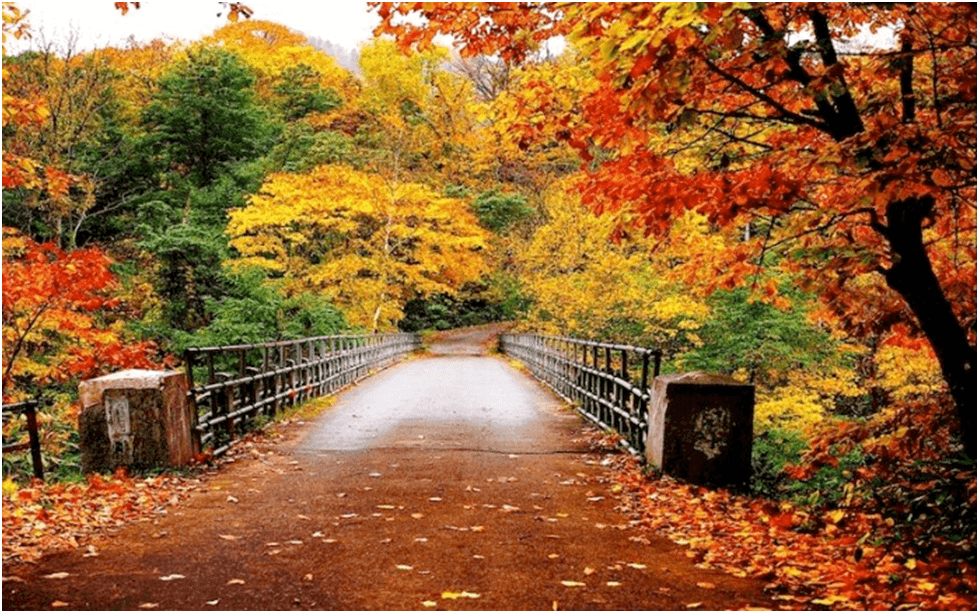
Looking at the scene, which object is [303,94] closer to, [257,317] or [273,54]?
[273,54]

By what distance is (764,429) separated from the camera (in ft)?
55.8

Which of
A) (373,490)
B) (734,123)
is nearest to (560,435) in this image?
(373,490)

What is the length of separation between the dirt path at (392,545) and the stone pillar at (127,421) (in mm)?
833

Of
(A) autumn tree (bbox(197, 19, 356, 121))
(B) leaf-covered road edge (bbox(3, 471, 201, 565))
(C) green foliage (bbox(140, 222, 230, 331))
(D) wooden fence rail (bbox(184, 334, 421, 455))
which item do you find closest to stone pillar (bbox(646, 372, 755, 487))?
(B) leaf-covered road edge (bbox(3, 471, 201, 565))

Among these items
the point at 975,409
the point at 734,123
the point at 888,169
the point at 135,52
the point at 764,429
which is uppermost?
the point at 135,52

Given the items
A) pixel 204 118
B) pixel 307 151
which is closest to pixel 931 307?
pixel 307 151

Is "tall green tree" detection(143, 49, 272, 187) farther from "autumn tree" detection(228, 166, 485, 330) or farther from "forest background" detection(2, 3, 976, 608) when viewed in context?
"autumn tree" detection(228, 166, 485, 330)

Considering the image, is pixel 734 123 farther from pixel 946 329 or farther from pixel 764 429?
pixel 764 429

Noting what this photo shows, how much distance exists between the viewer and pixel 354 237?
1172 inches

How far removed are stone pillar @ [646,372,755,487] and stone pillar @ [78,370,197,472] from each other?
5204 mm

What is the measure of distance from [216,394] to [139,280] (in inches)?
587

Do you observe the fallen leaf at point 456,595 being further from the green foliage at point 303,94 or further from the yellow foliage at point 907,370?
the green foliage at point 303,94

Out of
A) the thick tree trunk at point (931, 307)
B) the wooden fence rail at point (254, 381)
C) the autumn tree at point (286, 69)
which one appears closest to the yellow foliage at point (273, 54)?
the autumn tree at point (286, 69)

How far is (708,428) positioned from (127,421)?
597cm
